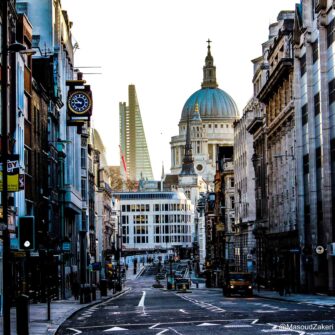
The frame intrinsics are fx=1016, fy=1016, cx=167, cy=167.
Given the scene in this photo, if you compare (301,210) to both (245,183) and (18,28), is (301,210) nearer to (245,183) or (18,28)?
(18,28)

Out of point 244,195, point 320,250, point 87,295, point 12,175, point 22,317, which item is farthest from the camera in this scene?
point 244,195

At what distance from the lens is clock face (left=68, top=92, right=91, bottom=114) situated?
7231 centimetres

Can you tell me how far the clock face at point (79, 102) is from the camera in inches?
2847

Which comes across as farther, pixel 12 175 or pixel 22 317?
pixel 22 317

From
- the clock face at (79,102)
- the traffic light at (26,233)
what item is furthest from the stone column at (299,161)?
the traffic light at (26,233)

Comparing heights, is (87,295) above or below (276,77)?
below

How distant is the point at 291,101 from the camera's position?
85.4 m

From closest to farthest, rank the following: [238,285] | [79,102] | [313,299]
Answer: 1. [313,299]
2. [238,285]
3. [79,102]

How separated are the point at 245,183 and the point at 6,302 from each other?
105133mm

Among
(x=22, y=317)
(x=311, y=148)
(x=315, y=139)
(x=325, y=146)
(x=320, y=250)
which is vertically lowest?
(x=22, y=317)

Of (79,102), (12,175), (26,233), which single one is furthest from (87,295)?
(26,233)

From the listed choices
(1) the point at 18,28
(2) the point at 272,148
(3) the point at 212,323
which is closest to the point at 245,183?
(2) the point at 272,148

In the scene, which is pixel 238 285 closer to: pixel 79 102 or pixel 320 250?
pixel 320 250

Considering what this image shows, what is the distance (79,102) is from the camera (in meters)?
73.5
